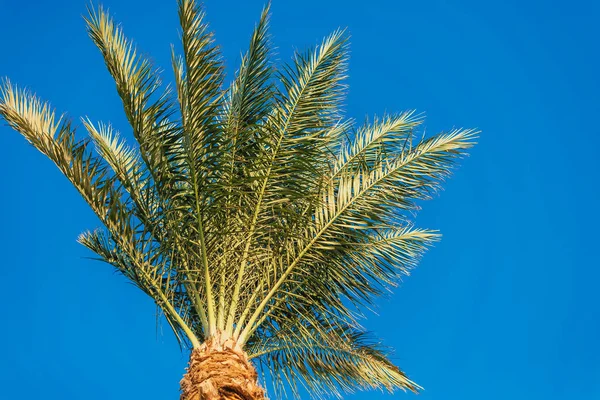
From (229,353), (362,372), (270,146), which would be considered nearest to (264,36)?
(270,146)

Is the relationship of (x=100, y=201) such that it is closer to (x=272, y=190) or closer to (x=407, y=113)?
(x=272, y=190)

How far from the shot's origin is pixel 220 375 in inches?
294

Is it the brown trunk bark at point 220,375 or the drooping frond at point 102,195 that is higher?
the drooping frond at point 102,195

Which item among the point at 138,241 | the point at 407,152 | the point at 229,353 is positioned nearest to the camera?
the point at 229,353

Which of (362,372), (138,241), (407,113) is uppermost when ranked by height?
(407,113)

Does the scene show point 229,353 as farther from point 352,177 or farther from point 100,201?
point 352,177

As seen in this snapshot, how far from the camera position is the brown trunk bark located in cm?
734

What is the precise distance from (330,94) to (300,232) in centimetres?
195

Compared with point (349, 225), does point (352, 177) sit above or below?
above

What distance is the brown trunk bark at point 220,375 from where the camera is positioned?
7340 millimetres

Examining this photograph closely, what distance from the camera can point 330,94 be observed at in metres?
9.48

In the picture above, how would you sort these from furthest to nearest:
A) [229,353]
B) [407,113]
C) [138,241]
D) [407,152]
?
[407,113]
[407,152]
[138,241]
[229,353]

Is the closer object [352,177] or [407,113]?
[352,177]

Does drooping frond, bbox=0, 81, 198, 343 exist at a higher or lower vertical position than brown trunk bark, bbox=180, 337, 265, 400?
higher
